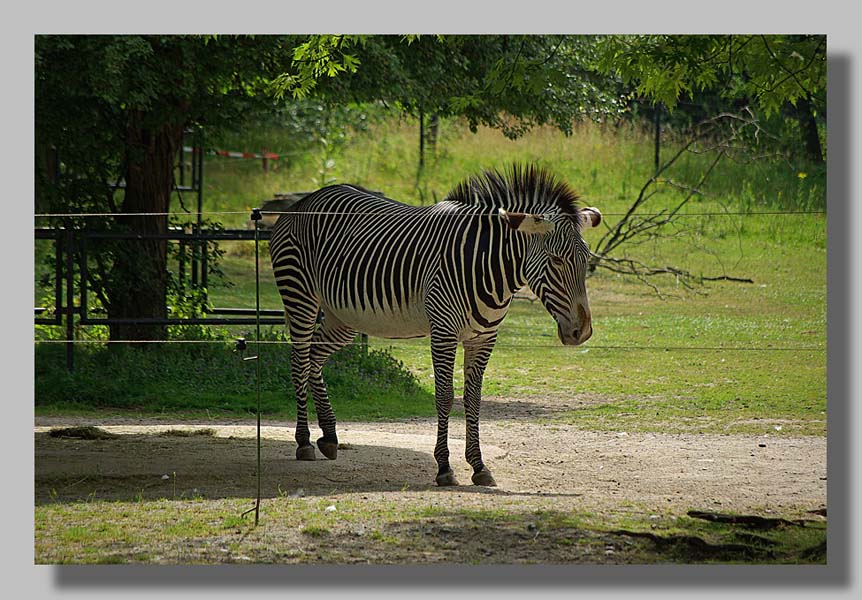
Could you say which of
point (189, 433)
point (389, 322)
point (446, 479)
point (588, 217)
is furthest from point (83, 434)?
point (588, 217)

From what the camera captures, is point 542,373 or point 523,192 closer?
point 523,192

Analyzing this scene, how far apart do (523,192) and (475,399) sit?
130 centimetres

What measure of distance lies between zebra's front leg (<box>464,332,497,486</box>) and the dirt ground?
148 mm

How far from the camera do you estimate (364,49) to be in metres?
9.12

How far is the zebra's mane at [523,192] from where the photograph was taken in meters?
6.75

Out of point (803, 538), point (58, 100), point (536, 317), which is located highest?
point (58, 100)

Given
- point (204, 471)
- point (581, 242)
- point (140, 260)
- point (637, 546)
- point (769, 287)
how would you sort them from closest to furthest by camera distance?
1. point (637, 546)
2. point (581, 242)
3. point (204, 471)
4. point (140, 260)
5. point (769, 287)

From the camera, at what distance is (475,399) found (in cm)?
700

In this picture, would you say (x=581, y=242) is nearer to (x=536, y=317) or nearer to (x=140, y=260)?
(x=140, y=260)

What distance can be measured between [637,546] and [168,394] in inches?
216

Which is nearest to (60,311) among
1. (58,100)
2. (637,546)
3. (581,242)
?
(58,100)

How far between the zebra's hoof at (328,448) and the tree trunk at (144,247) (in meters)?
3.68

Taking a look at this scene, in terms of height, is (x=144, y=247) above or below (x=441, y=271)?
above

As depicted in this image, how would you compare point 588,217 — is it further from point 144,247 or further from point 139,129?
point 144,247
